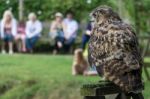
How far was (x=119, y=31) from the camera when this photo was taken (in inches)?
279

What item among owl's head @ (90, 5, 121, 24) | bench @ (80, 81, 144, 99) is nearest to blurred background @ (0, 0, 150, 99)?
owl's head @ (90, 5, 121, 24)

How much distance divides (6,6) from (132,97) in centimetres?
1980

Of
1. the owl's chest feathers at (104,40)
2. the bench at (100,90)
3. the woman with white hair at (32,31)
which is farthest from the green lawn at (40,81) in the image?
the woman with white hair at (32,31)

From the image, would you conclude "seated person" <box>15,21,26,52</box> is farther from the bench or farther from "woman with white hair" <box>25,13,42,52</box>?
the bench

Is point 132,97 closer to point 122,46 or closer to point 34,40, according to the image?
point 122,46

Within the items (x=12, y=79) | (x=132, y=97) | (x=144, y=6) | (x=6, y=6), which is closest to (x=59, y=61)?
(x=144, y=6)

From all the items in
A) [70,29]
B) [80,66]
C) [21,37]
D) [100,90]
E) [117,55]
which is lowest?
[21,37]

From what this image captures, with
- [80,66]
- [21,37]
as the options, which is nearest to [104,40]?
[80,66]

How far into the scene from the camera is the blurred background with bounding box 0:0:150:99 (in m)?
14.4

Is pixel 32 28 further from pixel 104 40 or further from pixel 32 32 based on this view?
pixel 104 40

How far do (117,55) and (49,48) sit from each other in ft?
67.2

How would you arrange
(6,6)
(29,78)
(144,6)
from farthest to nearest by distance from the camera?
(6,6)
(144,6)
(29,78)

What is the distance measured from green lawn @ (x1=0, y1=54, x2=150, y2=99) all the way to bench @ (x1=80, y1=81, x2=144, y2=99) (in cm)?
476

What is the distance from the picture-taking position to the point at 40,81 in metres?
14.9
